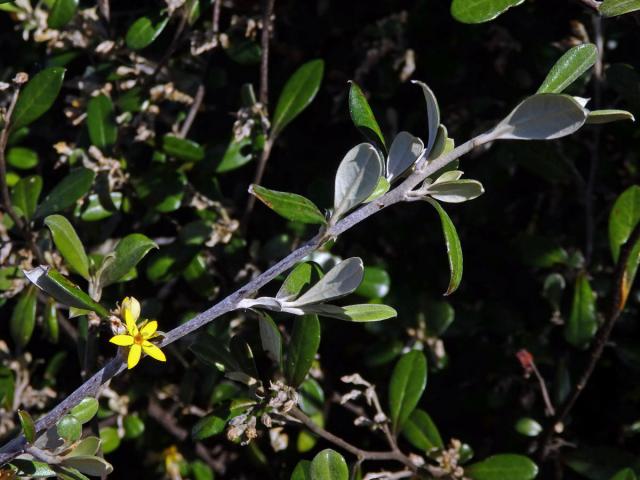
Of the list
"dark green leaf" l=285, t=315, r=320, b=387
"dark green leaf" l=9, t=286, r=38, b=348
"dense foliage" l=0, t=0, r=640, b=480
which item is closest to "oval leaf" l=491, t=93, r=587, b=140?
"dense foliage" l=0, t=0, r=640, b=480

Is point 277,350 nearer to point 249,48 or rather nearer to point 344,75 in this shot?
point 249,48

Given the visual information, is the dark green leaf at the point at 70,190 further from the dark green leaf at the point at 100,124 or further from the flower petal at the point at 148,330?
the flower petal at the point at 148,330

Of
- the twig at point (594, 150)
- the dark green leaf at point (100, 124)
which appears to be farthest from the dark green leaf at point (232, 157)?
the twig at point (594, 150)

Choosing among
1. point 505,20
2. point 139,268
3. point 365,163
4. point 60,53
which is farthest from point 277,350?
point 505,20

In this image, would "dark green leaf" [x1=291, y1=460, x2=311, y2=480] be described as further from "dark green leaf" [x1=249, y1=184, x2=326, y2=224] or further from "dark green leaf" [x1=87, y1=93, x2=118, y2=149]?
"dark green leaf" [x1=87, y1=93, x2=118, y2=149]

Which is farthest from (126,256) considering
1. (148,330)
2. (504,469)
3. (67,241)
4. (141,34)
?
(504,469)

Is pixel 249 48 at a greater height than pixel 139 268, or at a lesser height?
greater
